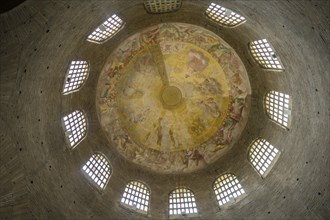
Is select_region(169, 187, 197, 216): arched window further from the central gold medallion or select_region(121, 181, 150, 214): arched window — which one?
the central gold medallion

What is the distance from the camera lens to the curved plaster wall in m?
12.1

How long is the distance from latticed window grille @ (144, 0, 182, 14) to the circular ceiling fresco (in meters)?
2.33

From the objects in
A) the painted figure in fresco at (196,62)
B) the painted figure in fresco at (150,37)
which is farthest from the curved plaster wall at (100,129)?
the painted figure in fresco at (196,62)

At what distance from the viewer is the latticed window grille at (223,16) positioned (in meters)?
16.1

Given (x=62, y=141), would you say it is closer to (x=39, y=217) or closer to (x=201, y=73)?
(x=39, y=217)

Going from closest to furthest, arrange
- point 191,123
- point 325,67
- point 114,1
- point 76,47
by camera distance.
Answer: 1. point 325,67
2. point 114,1
3. point 76,47
4. point 191,123

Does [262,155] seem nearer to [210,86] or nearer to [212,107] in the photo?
[212,107]

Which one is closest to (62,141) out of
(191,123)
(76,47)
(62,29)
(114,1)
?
(76,47)

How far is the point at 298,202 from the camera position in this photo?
1633 centimetres

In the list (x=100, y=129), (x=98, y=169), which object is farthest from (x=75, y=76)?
(x=98, y=169)

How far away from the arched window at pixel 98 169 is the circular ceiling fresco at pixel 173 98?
1.50m

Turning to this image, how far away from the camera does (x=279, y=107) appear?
699 inches

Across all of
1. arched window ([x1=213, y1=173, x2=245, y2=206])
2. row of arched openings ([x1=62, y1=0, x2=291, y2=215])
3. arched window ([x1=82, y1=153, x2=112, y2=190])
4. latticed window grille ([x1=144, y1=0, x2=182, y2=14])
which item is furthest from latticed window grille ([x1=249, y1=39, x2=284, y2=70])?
arched window ([x1=82, y1=153, x2=112, y2=190])

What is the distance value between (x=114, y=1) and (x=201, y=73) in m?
9.99
